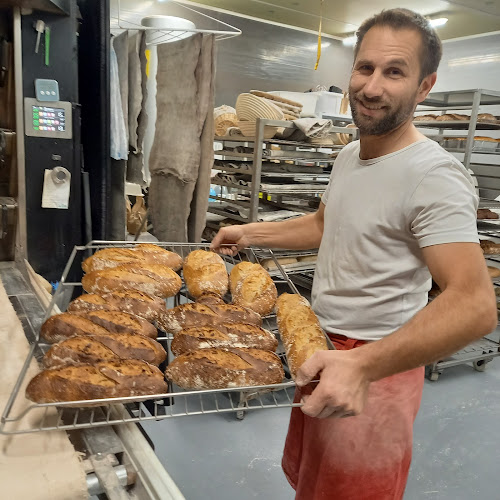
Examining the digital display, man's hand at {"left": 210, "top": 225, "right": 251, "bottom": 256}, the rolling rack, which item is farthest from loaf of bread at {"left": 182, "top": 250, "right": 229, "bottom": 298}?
the rolling rack

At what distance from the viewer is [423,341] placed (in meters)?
0.86

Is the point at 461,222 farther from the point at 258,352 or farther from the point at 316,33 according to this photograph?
the point at 316,33

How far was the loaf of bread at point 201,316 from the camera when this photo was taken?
3.60 feet

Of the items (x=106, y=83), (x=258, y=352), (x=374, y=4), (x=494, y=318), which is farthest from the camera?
(x=374, y=4)

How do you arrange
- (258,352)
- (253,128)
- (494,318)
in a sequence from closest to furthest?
1. (494,318)
2. (258,352)
3. (253,128)

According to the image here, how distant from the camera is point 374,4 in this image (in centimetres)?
528

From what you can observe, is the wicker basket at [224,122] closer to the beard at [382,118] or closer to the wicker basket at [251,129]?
the wicker basket at [251,129]

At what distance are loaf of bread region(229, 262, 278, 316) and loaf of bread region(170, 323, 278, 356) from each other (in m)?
0.19

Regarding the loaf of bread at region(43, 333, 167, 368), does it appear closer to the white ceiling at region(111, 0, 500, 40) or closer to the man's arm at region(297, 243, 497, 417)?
the man's arm at region(297, 243, 497, 417)

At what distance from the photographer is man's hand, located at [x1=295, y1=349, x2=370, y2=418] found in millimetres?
791

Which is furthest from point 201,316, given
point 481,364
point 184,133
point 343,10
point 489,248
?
point 343,10

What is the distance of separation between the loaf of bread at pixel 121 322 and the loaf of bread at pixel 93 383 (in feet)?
0.46

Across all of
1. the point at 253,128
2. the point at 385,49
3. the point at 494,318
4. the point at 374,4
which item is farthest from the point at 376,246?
the point at 374,4

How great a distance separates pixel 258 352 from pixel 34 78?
4.92 ft
